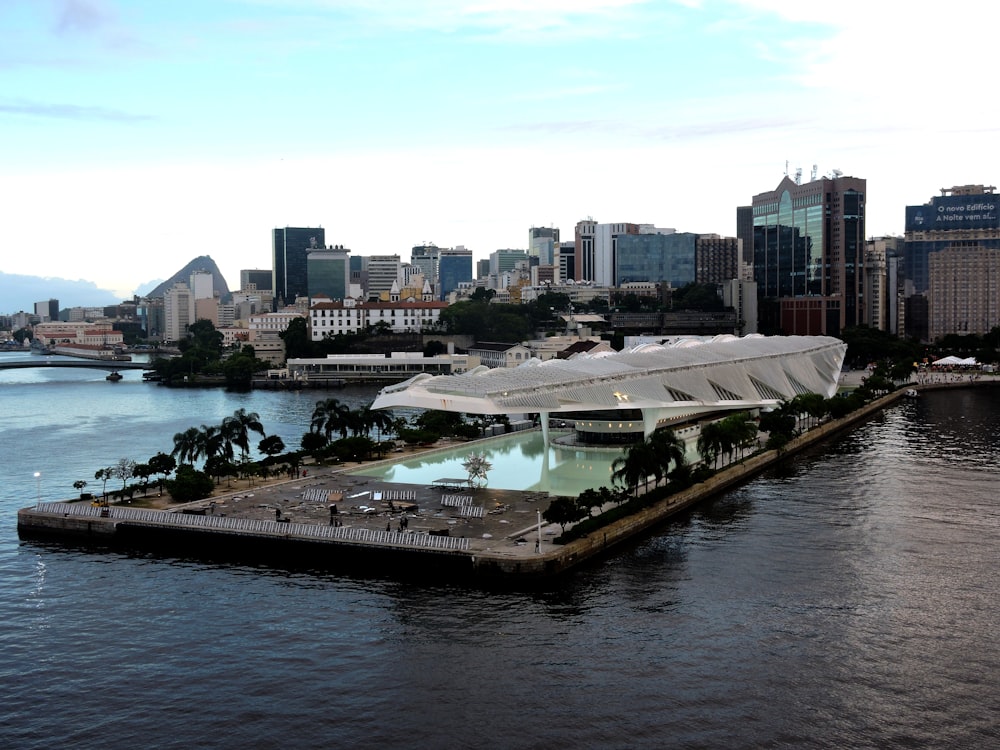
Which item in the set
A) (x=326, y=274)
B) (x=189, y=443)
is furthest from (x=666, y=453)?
(x=326, y=274)

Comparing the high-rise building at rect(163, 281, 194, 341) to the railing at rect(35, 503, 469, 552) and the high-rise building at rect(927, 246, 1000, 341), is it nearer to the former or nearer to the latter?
the high-rise building at rect(927, 246, 1000, 341)

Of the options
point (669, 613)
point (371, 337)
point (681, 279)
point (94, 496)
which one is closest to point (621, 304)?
point (681, 279)

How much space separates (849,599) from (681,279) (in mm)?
97670

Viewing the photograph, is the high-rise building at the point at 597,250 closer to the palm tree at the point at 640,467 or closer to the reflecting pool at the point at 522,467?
the reflecting pool at the point at 522,467

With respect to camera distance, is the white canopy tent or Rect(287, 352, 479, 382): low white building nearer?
the white canopy tent

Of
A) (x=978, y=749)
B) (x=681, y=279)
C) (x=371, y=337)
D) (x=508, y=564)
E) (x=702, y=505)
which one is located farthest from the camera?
(x=681, y=279)

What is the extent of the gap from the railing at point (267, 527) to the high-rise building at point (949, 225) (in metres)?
93.6

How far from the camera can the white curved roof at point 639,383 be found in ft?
→ 89.5

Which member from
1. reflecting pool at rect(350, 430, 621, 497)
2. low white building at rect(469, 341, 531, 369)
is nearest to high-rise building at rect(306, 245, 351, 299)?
low white building at rect(469, 341, 531, 369)

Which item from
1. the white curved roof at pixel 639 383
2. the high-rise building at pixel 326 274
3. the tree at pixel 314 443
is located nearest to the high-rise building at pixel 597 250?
the high-rise building at pixel 326 274

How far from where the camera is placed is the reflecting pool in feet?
89.3

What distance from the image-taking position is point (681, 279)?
114 metres

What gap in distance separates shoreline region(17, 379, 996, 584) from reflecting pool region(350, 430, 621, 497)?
1238 mm

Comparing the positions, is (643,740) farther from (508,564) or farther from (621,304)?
(621,304)
